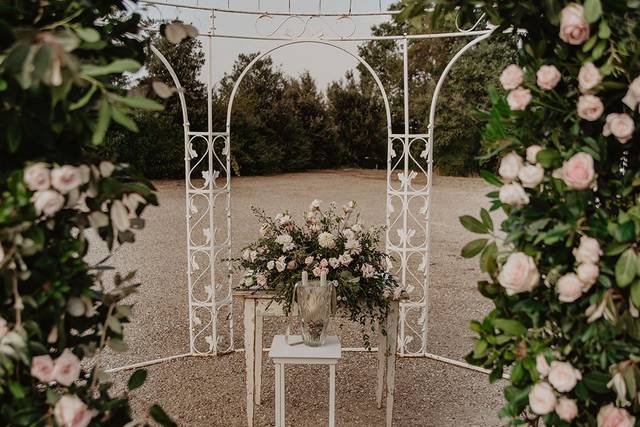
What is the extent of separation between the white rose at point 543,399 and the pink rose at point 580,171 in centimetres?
45

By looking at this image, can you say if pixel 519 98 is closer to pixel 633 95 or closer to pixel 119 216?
pixel 633 95

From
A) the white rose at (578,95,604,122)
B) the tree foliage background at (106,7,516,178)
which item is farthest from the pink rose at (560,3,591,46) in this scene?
the tree foliage background at (106,7,516,178)

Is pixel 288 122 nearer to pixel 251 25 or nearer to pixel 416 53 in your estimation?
pixel 416 53

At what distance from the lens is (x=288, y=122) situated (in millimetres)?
15711

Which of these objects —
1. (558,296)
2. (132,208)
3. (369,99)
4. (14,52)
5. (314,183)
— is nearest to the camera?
(14,52)

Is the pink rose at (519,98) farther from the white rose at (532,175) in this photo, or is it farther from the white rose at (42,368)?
the white rose at (42,368)

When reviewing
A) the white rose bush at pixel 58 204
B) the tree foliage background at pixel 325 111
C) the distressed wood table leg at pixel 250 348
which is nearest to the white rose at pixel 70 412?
the white rose bush at pixel 58 204

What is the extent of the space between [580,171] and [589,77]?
208mm

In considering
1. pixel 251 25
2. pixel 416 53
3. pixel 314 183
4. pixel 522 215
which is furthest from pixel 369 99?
pixel 522 215

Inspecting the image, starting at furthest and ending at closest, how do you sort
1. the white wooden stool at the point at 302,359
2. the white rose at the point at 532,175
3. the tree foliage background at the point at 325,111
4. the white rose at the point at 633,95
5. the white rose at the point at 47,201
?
the tree foliage background at the point at 325,111
the white wooden stool at the point at 302,359
the white rose at the point at 532,175
the white rose at the point at 633,95
the white rose at the point at 47,201

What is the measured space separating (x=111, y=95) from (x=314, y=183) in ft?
45.0

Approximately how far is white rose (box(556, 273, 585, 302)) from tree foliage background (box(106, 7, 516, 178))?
42.4 feet

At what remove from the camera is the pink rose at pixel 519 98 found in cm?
142

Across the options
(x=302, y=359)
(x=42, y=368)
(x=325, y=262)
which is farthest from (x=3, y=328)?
(x=325, y=262)
